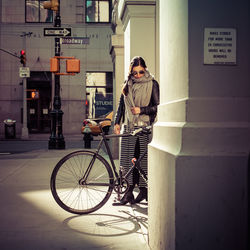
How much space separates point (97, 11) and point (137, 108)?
23561 mm

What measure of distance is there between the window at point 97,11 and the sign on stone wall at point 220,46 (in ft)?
82.6

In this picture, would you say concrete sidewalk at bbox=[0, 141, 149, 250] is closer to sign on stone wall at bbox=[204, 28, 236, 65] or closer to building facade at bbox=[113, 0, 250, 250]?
building facade at bbox=[113, 0, 250, 250]

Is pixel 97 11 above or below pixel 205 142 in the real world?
above

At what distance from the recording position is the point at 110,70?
87.9 ft

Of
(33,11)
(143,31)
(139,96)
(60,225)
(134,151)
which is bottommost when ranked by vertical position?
(60,225)

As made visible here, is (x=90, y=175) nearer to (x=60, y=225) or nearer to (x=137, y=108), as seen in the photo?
(x=60, y=225)

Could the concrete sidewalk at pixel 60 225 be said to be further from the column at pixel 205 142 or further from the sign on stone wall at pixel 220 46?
the sign on stone wall at pixel 220 46

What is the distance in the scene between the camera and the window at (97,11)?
26.7 metres

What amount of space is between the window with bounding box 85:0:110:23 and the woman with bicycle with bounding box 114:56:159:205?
75.6 ft

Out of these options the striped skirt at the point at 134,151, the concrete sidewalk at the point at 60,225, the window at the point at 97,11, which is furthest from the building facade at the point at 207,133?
the window at the point at 97,11

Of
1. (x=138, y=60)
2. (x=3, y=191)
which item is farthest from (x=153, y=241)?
(x=3, y=191)

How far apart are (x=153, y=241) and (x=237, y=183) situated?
102 centimetres

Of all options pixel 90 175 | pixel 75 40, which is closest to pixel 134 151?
pixel 90 175

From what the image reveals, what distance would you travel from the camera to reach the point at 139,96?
191 inches
